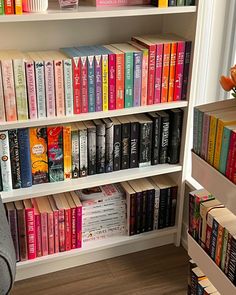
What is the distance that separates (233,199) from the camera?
126cm

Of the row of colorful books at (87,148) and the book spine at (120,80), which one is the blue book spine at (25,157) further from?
the book spine at (120,80)

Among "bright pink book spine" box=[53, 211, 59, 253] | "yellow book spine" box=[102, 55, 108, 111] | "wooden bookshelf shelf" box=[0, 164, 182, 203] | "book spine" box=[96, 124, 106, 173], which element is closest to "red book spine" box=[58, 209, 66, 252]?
"bright pink book spine" box=[53, 211, 59, 253]

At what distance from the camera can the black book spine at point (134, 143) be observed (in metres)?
1.84

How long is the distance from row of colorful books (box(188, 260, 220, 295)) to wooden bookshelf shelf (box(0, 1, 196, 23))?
88cm

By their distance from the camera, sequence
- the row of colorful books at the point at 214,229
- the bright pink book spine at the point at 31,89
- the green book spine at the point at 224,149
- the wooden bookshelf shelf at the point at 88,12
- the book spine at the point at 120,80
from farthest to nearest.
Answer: the book spine at the point at 120,80, the bright pink book spine at the point at 31,89, the wooden bookshelf shelf at the point at 88,12, the row of colorful books at the point at 214,229, the green book spine at the point at 224,149

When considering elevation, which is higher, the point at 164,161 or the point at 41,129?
the point at 41,129

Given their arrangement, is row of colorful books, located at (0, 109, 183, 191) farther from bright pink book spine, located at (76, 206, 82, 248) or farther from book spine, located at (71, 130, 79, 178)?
bright pink book spine, located at (76, 206, 82, 248)

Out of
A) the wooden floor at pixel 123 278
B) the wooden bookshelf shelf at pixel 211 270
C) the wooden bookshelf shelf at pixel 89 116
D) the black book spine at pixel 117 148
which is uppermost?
the wooden bookshelf shelf at pixel 89 116

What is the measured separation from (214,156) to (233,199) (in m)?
0.14

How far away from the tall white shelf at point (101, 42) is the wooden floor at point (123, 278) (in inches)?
1.6

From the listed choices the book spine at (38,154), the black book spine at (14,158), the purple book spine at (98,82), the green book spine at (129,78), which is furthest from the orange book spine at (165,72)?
the black book spine at (14,158)

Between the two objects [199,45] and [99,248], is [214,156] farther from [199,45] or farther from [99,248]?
[99,248]

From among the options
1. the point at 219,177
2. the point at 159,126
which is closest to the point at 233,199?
the point at 219,177

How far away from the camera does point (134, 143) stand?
73.6 inches
